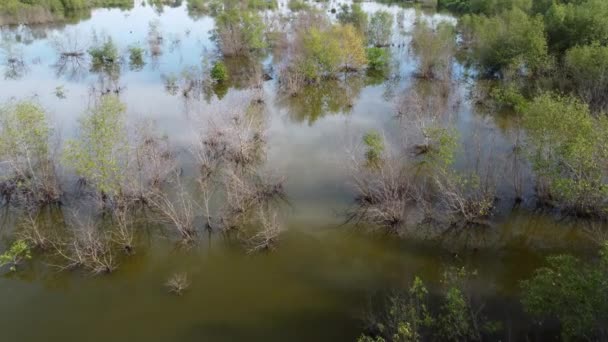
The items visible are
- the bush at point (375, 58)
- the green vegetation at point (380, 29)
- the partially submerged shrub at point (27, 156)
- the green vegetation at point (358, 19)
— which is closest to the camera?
the partially submerged shrub at point (27, 156)

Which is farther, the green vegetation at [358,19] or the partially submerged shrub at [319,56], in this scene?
the green vegetation at [358,19]

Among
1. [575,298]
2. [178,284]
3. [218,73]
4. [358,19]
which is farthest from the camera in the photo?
[358,19]

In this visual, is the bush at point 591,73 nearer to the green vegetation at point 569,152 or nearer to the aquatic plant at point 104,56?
the green vegetation at point 569,152

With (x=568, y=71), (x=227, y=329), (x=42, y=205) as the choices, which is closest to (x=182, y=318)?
(x=227, y=329)

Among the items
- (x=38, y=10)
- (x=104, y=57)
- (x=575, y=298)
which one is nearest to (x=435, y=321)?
(x=575, y=298)

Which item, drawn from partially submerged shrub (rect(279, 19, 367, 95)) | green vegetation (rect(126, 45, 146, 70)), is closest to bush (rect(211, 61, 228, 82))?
partially submerged shrub (rect(279, 19, 367, 95))

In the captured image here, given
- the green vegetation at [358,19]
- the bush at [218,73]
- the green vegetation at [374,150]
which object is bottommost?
the green vegetation at [374,150]

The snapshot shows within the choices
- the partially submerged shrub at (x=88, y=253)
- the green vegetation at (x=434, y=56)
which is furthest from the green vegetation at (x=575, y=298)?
the green vegetation at (x=434, y=56)

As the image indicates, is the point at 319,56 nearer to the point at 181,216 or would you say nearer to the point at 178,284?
the point at 181,216

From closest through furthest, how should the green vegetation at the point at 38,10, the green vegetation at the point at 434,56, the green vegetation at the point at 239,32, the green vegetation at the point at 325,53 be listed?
1. the green vegetation at the point at 325,53
2. the green vegetation at the point at 434,56
3. the green vegetation at the point at 239,32
4. the green vegetation at the point at 38,10

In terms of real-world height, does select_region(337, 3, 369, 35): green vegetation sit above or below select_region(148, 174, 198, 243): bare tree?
above

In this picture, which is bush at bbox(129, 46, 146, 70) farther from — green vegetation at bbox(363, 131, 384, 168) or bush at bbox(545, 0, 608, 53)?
bush at bbox(545, 0, 608, 53)
